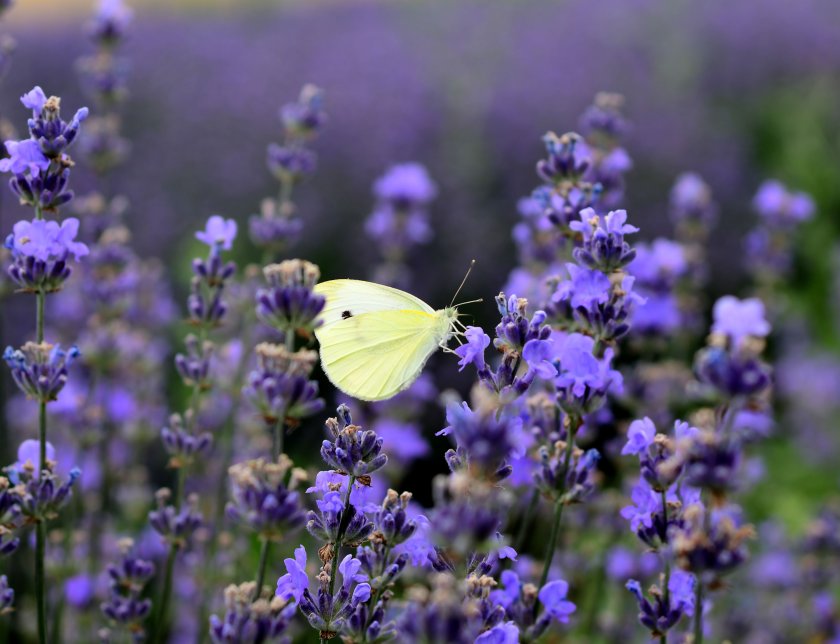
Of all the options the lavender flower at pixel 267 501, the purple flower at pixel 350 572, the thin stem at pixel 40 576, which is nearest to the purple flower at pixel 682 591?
the purple flower at pixel 350 572

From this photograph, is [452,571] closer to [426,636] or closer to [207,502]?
[426,636]

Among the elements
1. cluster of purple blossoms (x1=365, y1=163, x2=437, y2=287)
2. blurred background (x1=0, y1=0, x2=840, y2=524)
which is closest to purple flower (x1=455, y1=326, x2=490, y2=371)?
cluster of purple blossoms (x1=365, y1=163, x2=437, y2=287)

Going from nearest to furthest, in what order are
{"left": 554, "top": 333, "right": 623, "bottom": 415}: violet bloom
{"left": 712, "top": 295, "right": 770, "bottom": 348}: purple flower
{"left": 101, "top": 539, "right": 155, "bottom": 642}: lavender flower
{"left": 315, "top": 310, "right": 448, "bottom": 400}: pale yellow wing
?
{"left": 554, "top": 333, "right": 623, "bottom": 415}: violet bloom, {"left": 712, "top": 295, "right": 770, "bottom": 348}: purple flower, {"left": 101, "top": 539, "right": 155, "bottom": 642}: lavender flower, {"left": 315, "top": 310, "right": 448, "bottom": 400}: pale yellow wing

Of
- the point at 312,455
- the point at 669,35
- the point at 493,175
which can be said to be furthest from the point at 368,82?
the point at 312,455

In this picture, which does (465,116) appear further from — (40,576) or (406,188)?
(40,576)

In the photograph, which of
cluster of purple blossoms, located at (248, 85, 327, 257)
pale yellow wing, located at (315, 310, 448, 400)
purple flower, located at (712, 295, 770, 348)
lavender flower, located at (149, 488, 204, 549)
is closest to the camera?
purple flower, located at (712, 295, 770, 348)

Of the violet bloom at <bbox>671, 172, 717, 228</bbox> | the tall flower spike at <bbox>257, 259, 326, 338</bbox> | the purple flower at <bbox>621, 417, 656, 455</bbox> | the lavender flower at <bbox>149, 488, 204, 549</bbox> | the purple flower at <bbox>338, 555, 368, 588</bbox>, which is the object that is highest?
the violet bloom at <bbox>671, 172, 717, 228</bbox>

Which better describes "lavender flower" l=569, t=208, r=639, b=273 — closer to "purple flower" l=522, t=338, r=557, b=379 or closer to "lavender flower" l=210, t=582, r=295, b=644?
"purple flower" l=522, t=338, r=557, b=379
